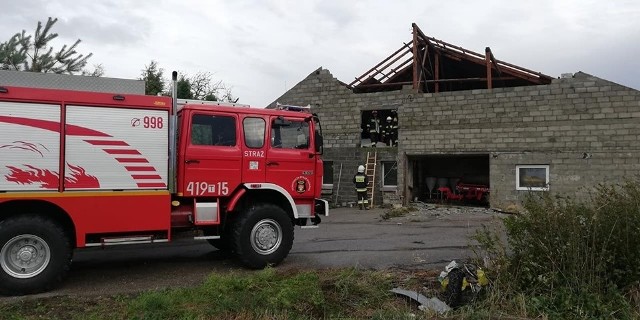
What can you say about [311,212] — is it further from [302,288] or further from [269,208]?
[302,288]

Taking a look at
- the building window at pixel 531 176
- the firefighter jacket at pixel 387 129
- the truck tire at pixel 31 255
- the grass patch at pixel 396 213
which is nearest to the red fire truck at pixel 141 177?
the truck tire at pixel 31 255

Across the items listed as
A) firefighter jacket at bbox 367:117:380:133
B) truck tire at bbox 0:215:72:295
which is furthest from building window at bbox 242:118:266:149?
firefighter jacket at bbox 367:117:380:133

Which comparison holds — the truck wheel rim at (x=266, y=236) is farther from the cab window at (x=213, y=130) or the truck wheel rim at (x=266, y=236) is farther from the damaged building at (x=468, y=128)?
the damaged building at (x=468, y=128)

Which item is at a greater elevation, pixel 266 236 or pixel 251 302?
pixel 266 236

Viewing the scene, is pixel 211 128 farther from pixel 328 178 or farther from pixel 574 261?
pixel 328 178

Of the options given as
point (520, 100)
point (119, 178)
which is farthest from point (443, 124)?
point (119, 178)

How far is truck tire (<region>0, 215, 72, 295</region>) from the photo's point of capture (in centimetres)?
602

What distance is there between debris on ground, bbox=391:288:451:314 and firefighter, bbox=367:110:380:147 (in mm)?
14371

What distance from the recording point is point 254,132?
780cm

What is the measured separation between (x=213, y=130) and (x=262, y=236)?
1.74 meters

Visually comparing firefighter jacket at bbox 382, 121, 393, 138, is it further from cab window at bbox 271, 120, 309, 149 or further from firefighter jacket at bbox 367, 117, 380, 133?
cab window at bbox 271, 120, 309, 149

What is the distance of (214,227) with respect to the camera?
7.66 metres

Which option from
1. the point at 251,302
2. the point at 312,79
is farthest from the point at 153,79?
the point at 251,302

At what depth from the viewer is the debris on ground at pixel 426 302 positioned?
5156mm
